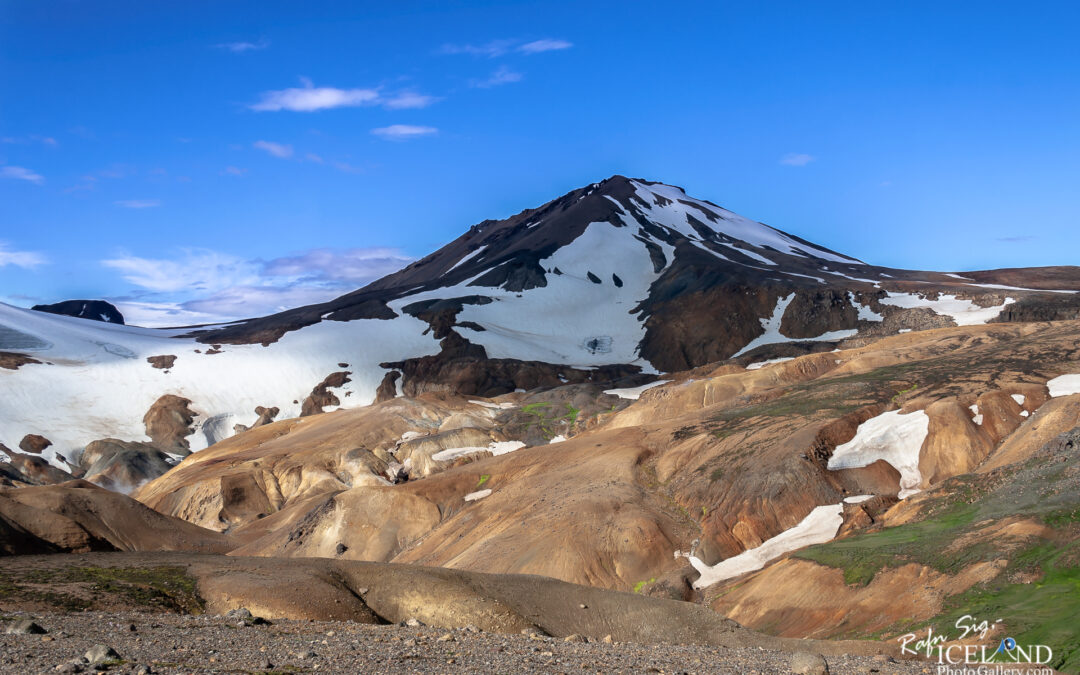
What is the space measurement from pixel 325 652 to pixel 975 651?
16247mm

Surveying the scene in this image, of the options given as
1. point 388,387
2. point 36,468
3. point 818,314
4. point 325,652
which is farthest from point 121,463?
point 325,652

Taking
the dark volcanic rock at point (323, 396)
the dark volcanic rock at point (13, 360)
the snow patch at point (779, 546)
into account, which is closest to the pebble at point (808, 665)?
the snow patch at point (779, 546)

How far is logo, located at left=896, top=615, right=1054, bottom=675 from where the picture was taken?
21812 millimetres

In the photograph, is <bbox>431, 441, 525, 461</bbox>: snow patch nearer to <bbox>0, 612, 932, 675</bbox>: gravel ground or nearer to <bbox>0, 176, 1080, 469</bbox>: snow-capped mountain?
<bbox>0, 176, 1080, 469</bbox>: snow-capped mountain

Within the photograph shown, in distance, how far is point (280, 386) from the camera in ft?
479

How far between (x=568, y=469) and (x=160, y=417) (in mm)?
92091

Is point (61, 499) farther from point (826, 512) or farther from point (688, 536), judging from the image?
point (826, 512)

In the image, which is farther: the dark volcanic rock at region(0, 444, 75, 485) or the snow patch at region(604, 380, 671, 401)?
the dark volcanic rock at region(0, 444, 75, 485)

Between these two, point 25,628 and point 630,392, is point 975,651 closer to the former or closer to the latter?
point 25,628

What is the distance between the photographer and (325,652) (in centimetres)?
2022

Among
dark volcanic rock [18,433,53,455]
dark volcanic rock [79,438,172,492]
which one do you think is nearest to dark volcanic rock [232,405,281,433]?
dark volcanic rock [79,438,172,492]

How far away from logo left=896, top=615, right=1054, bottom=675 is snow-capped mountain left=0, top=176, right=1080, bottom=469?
285 feet

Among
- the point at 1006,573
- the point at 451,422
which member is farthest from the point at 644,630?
the point at 451,422

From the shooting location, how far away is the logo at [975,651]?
71.6 feet
